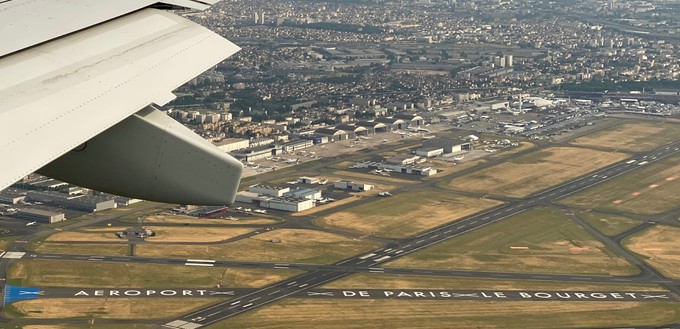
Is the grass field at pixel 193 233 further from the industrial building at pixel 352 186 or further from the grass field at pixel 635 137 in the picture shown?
the grass field at pixel 635 137

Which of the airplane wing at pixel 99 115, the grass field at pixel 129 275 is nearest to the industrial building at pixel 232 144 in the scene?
the grass field at pixel 129 275

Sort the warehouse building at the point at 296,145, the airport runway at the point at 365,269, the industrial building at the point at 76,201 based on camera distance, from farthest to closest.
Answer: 1. the warehouse building at the point at 296,145
2. the industrial building at the point at 76,201
3. the airport runway at the point at 365,269

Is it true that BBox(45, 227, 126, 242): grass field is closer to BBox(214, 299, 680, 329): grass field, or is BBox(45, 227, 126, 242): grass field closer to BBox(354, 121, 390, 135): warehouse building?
BBox(214, 299, 680, 329): grass field

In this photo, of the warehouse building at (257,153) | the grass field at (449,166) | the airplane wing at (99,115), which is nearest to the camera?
the airplane wing at (99,115)

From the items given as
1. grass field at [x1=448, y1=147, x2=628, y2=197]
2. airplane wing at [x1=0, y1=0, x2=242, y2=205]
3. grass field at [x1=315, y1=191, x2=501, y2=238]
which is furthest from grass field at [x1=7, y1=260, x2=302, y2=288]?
airplane wing at [x1=0, y1=0, x2=242, y2=205]

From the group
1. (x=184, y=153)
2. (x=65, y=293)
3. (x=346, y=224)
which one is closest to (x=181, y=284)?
(x=65, y=293)
